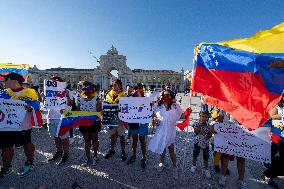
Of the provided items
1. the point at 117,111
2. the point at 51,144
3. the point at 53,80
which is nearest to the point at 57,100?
the point at 53,80

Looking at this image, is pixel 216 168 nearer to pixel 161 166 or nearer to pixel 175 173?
pixel 175 173

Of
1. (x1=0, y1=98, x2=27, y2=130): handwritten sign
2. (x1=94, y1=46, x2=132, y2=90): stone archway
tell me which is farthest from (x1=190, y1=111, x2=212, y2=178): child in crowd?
(x1=94, y1=46, x2=132, y2=90): stone archway

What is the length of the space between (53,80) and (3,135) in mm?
1919

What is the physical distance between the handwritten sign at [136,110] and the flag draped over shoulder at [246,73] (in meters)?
1.75

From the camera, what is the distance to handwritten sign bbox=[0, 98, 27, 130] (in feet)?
18.2

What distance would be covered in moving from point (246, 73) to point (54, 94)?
4.98 metres

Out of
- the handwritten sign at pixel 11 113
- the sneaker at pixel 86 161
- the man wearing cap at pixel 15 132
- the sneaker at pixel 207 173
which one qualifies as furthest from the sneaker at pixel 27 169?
the sneaker at pixel 207 173

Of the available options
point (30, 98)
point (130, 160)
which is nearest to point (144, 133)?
point (130, 160)

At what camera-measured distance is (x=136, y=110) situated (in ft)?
20.6

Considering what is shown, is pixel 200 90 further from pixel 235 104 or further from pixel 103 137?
pixel 103 137

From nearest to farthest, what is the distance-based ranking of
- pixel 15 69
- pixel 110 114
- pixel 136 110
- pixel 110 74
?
pixel 136 110 → pixel 110 114 → pixel 15 69 → pixel 110 74

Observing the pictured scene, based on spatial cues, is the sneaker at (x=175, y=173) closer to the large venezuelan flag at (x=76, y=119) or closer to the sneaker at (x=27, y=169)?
the large venezuelan flag at (x=76, y=119)

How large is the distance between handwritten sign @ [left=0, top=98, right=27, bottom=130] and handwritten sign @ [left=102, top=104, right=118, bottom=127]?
1927 millimetres

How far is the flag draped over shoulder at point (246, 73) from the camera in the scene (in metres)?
3.91
